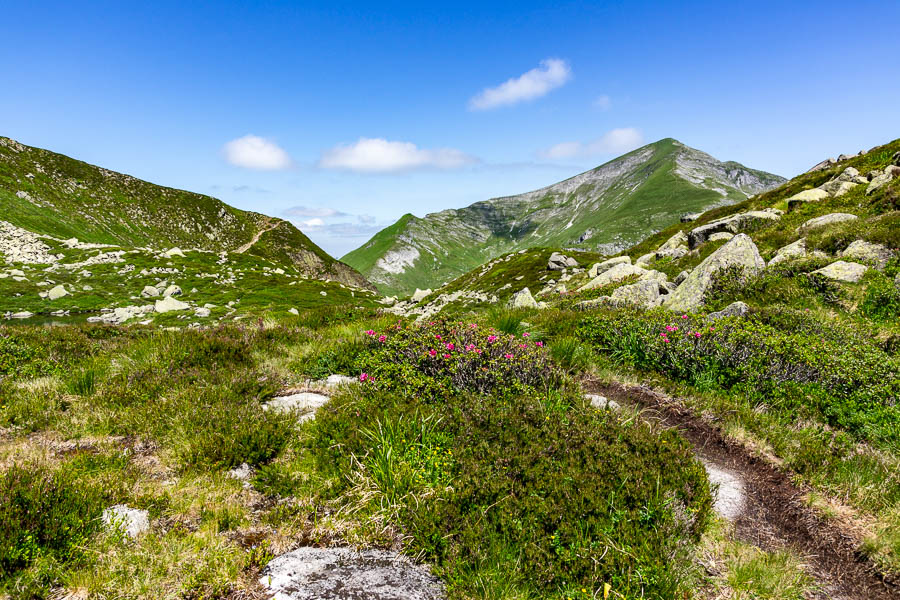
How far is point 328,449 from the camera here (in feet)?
15.9

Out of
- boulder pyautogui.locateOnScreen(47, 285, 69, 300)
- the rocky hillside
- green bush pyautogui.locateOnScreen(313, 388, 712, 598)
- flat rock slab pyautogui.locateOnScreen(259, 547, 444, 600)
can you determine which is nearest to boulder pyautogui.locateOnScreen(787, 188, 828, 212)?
green bush pyautogui.locateOnScreen(313, 388, 712, 598)

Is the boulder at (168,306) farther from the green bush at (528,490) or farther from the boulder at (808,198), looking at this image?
the boulder at (808,198)

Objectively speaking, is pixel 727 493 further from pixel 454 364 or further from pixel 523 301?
pixel 523 301

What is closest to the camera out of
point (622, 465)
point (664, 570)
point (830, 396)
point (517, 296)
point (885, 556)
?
point (664, 570)

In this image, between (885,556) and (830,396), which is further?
(830,396)

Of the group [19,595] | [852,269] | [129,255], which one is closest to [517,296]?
[852,269]

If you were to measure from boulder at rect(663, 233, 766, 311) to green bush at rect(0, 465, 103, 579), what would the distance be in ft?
46.3

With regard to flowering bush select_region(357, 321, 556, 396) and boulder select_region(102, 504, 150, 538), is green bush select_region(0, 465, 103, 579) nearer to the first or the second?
boulder select_region(102, 504, 150, 538)

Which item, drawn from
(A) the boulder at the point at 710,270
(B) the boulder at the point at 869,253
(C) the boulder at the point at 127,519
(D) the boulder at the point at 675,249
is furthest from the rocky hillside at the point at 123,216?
(B) the boulder at the point at 869,253

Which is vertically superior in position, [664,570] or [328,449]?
[328,449]

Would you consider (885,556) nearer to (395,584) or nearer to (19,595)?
(395,584)

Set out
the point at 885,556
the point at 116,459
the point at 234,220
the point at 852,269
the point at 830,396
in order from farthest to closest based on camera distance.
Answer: the point at 234,220 → the point at 852,269 → the point at 830,396 → the point at 116,459 → the point at 885,556

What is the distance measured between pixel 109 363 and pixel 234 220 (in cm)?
12181

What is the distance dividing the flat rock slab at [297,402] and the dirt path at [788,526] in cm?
559
